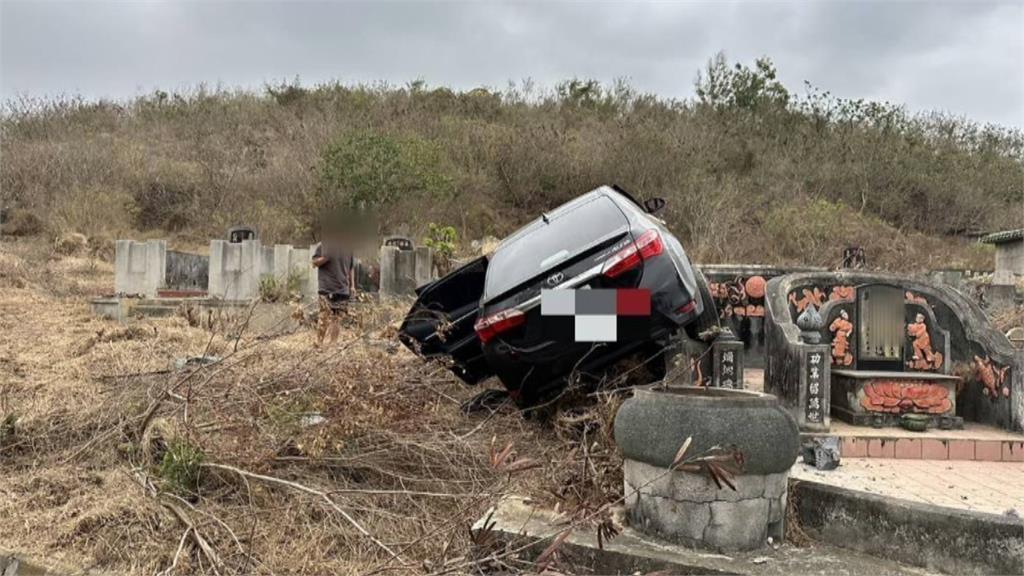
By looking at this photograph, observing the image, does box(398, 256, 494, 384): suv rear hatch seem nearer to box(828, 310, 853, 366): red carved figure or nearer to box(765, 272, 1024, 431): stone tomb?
box(765, 272, 1024, 431): stone tomb

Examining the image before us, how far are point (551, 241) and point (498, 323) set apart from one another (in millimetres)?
762

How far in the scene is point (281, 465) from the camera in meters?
4.18

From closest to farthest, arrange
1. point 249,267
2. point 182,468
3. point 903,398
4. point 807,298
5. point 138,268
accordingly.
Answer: point 182,468
point 903,398
point 807,298
point 249,267
point 138,268

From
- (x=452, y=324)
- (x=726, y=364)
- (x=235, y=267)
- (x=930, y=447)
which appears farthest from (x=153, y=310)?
(x=930, y=447)

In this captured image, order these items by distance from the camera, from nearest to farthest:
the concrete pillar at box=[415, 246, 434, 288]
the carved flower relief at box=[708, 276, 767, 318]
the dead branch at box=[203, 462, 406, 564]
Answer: the dead branch at box=[203, 462, 406, 564] < the carved flower relief at box=[708, 276, 767, 318] < the concrete pillar at box=[415, 246, 434, 288]

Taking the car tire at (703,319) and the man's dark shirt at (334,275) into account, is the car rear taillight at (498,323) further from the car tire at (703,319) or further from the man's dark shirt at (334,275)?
the man's dark shirt at (334,275)

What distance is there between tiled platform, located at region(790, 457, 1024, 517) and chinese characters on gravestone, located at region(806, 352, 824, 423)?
0.43 m

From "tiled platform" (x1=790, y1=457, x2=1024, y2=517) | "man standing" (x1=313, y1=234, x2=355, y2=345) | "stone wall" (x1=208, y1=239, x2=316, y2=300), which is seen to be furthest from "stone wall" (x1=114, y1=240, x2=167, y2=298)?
"tiled platform" (x1=790, y1=457, x2=1024, y2=517)

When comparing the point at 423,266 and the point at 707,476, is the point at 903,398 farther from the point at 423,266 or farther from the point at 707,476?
the point at 423,266

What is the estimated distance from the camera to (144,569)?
344cm

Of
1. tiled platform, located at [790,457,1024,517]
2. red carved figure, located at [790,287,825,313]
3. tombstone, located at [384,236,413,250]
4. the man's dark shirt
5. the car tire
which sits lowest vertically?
tiled platform, located at [790,457,1024,517]

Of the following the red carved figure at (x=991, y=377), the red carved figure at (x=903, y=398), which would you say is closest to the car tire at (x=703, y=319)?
the red carved figure at (x=903, y=398)

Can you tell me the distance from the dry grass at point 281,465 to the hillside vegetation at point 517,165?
12333 mm

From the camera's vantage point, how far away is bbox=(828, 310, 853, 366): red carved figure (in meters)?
6.06
